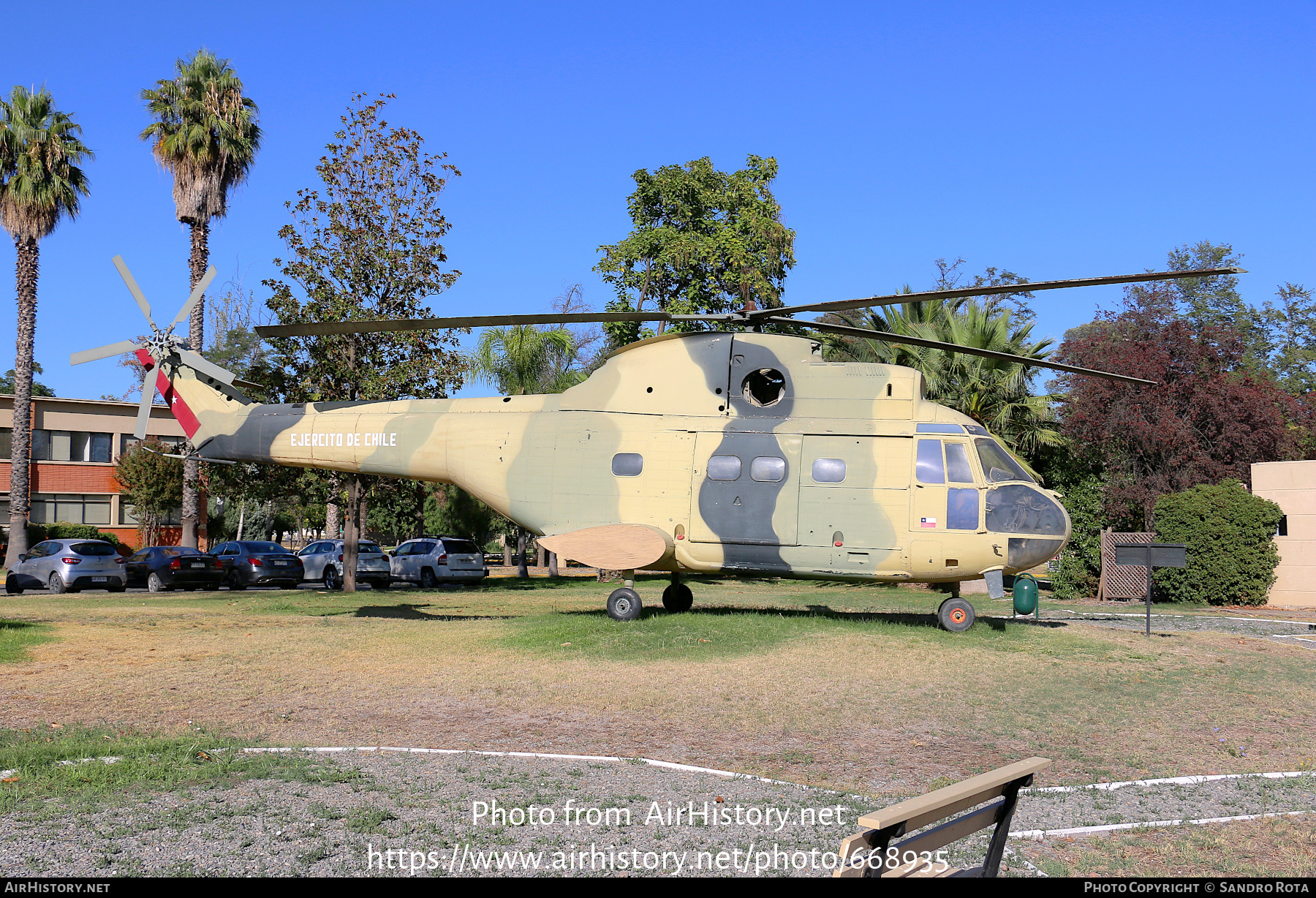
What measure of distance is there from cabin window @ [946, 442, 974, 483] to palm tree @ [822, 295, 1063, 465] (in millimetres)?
9560

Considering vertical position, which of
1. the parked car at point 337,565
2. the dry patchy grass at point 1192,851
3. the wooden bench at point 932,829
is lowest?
the parked car at point 337,565

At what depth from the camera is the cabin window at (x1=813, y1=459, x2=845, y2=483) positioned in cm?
1270

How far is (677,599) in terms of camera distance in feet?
48.3

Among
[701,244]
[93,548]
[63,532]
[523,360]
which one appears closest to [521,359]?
[523,360]

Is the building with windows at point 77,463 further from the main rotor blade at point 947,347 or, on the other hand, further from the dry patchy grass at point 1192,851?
the dry patchy grass at point 1192,851

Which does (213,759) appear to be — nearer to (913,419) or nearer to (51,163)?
(913,419)

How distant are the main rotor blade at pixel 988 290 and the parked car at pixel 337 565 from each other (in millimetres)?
17814

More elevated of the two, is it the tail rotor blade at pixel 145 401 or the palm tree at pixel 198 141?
the palm tree at pixel 198 141

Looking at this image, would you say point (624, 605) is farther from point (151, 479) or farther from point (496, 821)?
point (151, 479)

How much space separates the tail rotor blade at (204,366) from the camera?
15.3 meters

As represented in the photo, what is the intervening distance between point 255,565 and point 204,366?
11586mm

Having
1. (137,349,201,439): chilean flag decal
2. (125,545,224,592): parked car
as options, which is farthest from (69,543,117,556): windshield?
(137,349,201,439): chilean flag decal

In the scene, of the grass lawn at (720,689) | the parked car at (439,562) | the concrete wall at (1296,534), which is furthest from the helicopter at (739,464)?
the concrete wall at (1296,534)

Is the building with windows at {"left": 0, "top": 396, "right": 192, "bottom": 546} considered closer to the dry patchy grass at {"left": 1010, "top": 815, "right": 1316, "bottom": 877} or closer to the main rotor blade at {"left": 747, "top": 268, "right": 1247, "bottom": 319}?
the main rotor blade at {"left": 747, "top": 268, "right": 1247, "bottom": 319}
